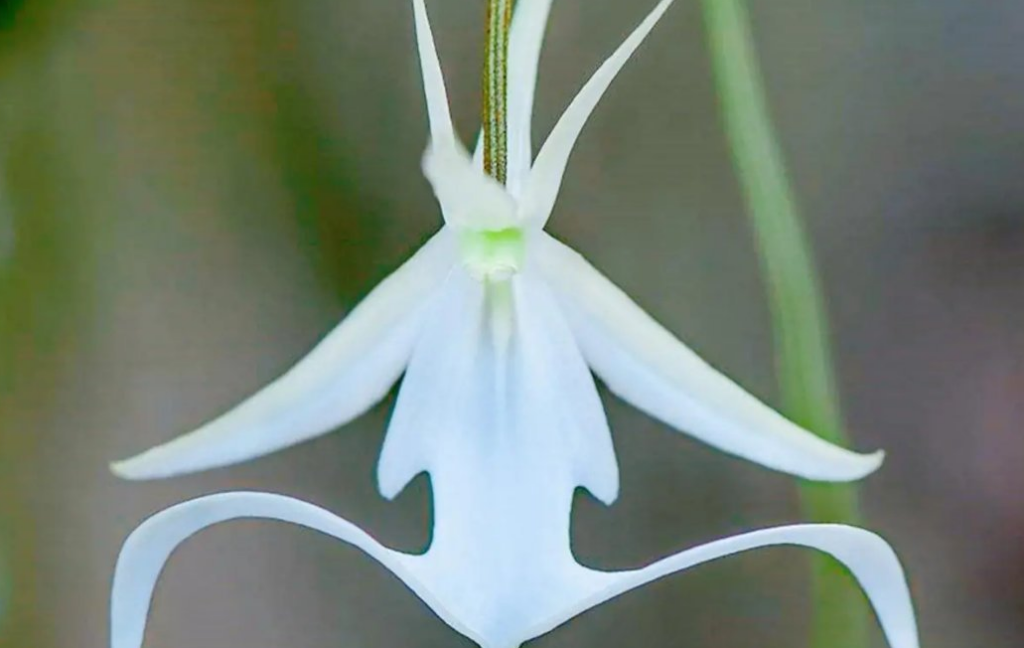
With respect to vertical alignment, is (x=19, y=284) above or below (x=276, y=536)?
above

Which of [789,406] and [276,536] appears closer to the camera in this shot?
[789,406]

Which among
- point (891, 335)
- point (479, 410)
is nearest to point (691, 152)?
point (891, 335)

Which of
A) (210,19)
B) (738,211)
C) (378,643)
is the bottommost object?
(378,643)

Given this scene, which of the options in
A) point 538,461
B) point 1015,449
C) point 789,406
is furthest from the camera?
point 1015,449

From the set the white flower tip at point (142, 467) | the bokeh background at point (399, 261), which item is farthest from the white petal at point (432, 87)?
the bokeh background at point (399, 261)

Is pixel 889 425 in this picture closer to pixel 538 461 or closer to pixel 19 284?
pixel 538 461

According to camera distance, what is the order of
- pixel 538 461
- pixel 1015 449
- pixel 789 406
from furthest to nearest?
pixel 1015 449
pixel 789 406
pixel 538 461

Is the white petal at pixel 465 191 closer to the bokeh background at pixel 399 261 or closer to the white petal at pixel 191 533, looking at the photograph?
the white petal at pixel 191 533

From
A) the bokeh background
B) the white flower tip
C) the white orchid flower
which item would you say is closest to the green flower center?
the white orchid flower
